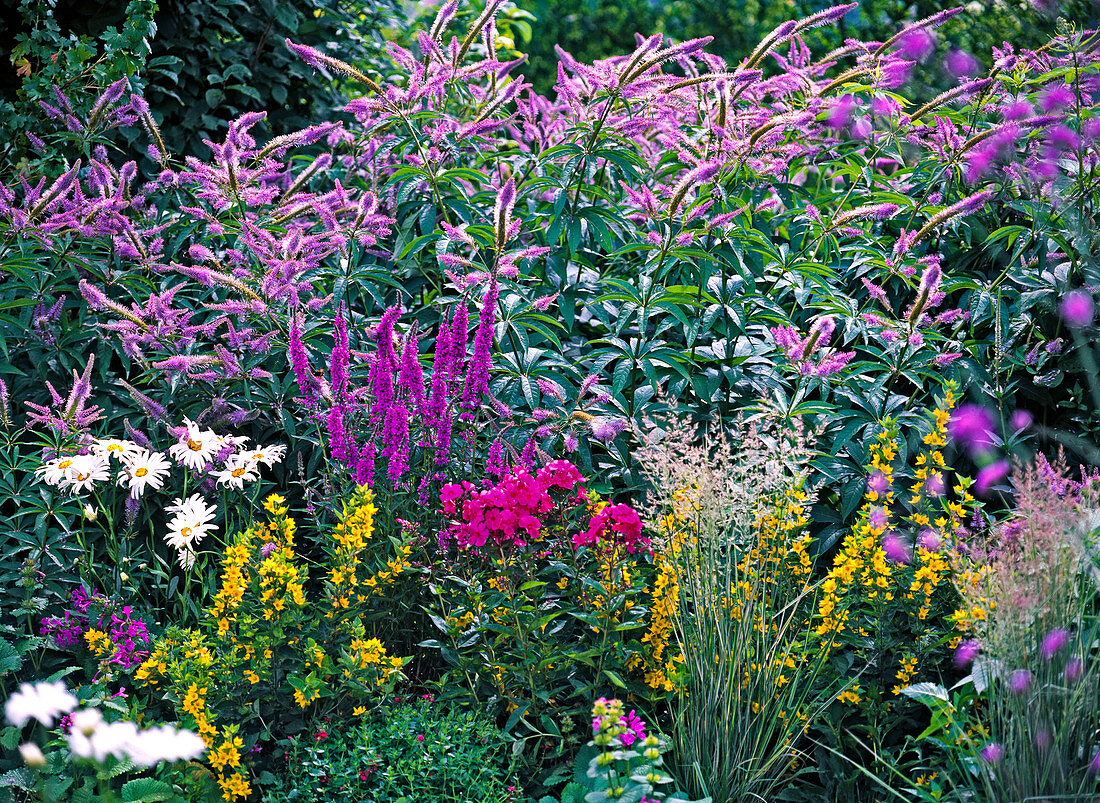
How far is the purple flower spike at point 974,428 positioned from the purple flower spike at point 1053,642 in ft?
3.20

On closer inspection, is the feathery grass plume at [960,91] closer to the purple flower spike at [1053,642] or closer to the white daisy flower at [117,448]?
the purple flower spike at [1053,642]

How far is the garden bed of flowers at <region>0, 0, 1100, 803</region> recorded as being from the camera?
8.44ft

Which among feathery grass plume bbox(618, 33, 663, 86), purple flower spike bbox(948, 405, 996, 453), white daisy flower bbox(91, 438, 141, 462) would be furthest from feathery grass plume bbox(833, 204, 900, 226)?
white daisy flower bbox(91, 438, 141, 462)

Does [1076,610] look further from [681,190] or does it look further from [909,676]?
[681,190]

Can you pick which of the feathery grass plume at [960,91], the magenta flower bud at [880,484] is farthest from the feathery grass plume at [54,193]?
the feathery grass plume at [960,91]

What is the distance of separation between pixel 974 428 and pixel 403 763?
2249 mm

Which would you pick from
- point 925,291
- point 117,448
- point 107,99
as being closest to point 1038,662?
point 925,291

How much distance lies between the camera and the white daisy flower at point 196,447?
122 inches

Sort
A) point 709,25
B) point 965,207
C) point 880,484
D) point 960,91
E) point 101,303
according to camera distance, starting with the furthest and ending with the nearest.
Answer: point 709,25 → point 960,91 → point 101,303 → point 965,207 → point 880,484

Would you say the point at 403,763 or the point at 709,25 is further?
the point at 709,25

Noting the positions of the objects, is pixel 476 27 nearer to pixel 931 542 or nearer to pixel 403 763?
pixel 931 542

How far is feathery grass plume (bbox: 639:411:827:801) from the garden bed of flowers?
0.02 m

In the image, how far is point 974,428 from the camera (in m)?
3.32

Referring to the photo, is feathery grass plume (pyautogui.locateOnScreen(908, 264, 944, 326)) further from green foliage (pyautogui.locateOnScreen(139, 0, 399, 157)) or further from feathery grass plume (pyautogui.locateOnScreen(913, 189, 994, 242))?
green foliage (pyautogui.locateOnScreen(139, 0, 399, 157))
